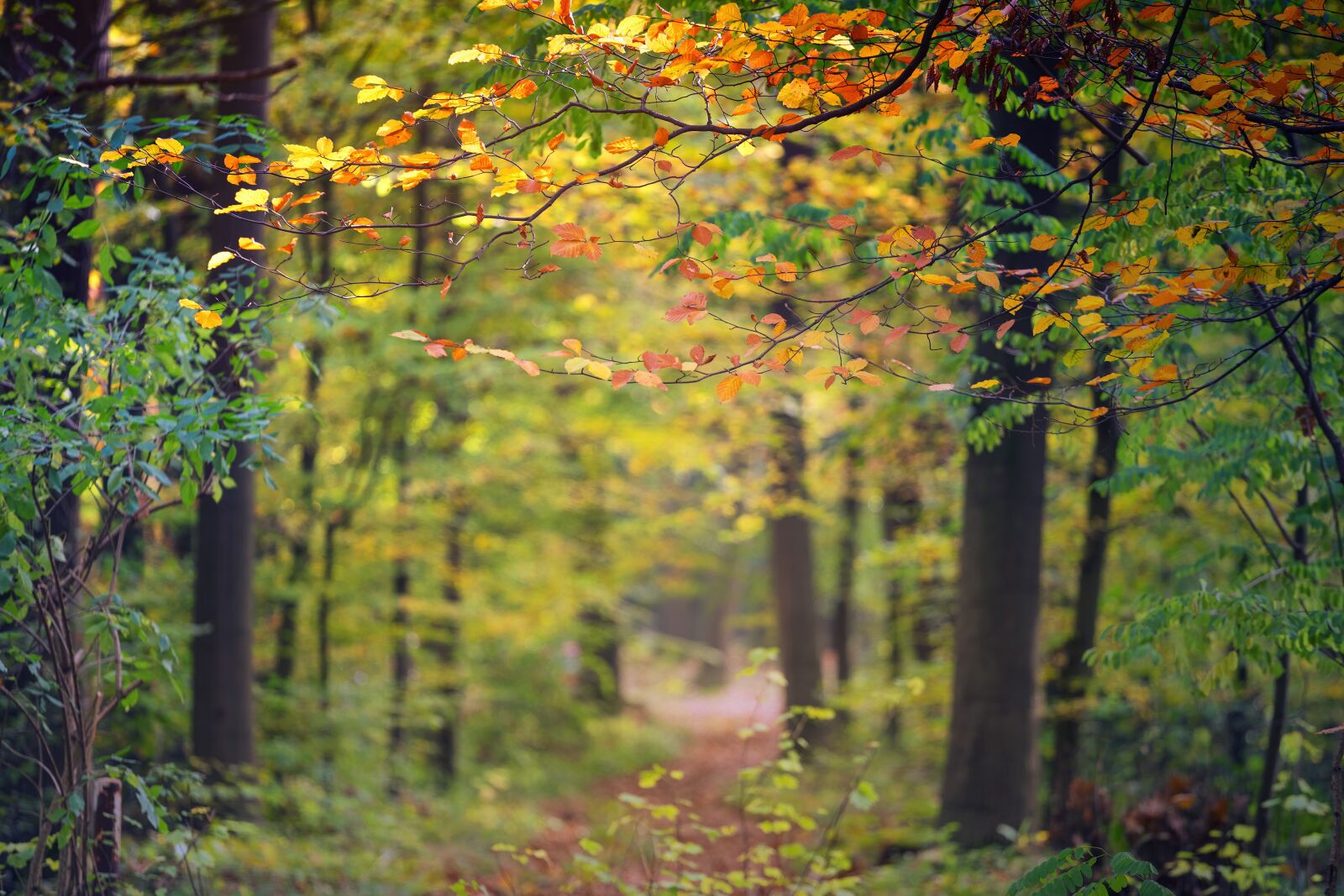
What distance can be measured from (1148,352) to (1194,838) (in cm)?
379

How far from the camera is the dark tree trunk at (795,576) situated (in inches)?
518

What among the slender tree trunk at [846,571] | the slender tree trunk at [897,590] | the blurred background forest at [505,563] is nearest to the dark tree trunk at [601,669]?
the blurred background forest at [505,563]

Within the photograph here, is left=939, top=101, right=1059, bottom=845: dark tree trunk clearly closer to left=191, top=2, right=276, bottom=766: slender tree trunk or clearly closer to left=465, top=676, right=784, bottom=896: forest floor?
left=465, top=676, right=784, bottom=896: forest floor

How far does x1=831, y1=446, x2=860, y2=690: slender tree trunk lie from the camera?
48.8 feet

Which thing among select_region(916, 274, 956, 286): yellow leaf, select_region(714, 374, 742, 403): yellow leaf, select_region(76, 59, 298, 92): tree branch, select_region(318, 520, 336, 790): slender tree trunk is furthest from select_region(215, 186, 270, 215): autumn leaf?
select_region(318, 520, 336, 790): slender tree trunk

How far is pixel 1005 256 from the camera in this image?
232 inches

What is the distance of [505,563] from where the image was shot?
508 inches

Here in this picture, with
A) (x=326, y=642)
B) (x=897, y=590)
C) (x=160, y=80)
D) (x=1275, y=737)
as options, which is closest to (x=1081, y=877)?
(x=1275, y=737)

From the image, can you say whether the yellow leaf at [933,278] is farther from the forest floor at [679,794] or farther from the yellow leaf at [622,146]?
the forest floor at [679,794]

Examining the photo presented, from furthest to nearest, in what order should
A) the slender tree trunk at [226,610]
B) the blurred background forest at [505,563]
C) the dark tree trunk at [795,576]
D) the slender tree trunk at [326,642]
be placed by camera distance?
1. the dark tree trunk at [795,576]
2. the slender tree trunk at [326,642]
3. the slender tree trunk at [226,610]
4. the blurred background forest at [505,563]

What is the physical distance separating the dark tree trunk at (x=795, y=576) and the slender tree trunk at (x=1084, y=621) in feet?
15.6

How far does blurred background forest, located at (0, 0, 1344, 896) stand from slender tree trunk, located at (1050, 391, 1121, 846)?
0.05 m

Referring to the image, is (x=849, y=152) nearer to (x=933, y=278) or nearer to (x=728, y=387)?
(x=933, y=278)

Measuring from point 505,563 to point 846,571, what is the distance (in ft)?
19.5
